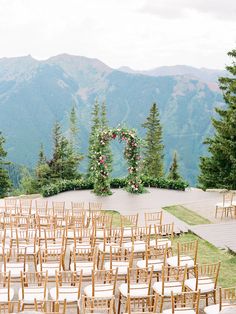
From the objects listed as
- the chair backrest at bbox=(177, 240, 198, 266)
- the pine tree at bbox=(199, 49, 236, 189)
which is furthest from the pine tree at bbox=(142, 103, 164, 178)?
the chair backrest at bbox=(177, 240, 198, 266)

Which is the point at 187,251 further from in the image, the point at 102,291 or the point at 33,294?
the point at 33,294

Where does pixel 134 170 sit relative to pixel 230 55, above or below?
below

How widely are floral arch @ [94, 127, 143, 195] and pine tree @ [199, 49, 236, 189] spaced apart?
9.14 m

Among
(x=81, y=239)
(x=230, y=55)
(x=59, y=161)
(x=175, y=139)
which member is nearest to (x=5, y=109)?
(x=175, y=139)

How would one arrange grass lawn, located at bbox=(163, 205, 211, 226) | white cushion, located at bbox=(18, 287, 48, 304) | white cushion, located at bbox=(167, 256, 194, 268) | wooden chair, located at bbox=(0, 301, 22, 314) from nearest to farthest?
wooden chair, located at bbox=(0, 301, 22, 314), white cushion, located at bbox=(18, 287, 48, 304), white cushion, located at bbox=(167, 256, 194, 268), grass lawn, located at bbox=(163, 205, 211, 226)

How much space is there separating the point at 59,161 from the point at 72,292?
40.0 metres

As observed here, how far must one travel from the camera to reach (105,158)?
868 inches

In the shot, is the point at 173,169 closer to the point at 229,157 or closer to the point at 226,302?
the point at 229,157

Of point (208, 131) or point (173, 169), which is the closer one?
point (173, 169)

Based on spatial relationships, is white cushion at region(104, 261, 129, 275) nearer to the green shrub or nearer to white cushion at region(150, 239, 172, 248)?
white cushion at region(150, 239, 172, 248)

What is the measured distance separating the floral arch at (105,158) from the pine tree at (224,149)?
9138 millimetres

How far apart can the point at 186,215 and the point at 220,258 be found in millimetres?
5171

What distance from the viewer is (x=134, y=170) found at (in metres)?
22.2

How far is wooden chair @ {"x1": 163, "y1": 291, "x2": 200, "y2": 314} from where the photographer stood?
7.85m
